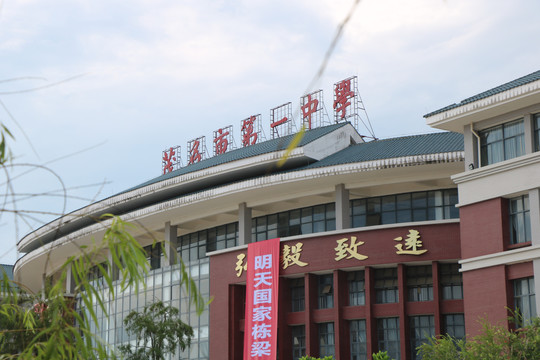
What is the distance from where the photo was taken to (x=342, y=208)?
30.8m

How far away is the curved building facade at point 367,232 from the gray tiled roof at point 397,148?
10 centimetres

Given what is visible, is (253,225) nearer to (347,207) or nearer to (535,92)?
(347,207)

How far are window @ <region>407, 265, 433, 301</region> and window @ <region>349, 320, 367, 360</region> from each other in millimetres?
1957

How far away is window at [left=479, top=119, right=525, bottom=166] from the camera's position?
24172mm

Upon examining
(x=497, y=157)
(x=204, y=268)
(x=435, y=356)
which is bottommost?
(x=435, y=356)

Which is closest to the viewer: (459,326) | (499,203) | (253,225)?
(499,203)

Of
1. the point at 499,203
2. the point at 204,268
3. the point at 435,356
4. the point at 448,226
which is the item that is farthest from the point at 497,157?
the point at 204,268

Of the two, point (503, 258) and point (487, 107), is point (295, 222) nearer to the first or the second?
point (503, 258)

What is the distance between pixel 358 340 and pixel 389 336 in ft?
3.82

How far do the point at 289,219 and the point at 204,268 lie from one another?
3.79 metres

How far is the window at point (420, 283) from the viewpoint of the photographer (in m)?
29.0

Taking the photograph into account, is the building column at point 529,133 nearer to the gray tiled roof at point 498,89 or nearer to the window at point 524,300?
the gray tiled roof at point 498,89

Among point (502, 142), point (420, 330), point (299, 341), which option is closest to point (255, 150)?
point (299, 341)

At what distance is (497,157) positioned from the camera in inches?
976
